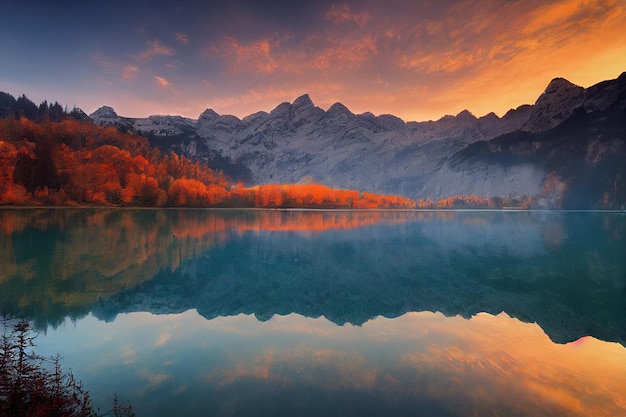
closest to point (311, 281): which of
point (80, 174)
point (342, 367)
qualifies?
point (342, 367)

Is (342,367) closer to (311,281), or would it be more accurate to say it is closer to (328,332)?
(328,332)

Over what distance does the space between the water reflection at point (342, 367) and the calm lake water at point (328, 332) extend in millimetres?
55

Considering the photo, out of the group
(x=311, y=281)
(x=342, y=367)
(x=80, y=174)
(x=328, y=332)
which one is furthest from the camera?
(x=80, y=174)

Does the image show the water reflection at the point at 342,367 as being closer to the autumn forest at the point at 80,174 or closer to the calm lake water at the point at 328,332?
the calm lake water at the point at 328,332

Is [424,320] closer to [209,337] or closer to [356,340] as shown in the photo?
[356,340]

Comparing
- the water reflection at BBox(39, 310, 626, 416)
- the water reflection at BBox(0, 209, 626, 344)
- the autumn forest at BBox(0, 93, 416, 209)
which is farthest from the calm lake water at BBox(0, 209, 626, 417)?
the autumn forest at BBox(0, 93, 416, 209)

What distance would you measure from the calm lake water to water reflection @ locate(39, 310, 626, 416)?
0.05 meters

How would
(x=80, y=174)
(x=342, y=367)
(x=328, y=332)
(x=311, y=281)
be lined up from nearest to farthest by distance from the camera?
1. (x=342, y=367)
2. (x=328, y=332)
3. (x=311, y=281)
4. (x=80, y=174)

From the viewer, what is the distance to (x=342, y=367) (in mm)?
11688

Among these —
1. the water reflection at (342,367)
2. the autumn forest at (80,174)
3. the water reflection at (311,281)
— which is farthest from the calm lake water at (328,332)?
the autumn forest at (80,174)

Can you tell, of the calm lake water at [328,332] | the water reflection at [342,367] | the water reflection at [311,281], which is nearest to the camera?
the water reflection at [342,367]

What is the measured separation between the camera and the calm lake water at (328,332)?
385 inches

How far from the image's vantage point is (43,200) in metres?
132

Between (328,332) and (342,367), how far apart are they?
3829 millimetres
